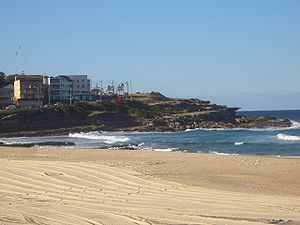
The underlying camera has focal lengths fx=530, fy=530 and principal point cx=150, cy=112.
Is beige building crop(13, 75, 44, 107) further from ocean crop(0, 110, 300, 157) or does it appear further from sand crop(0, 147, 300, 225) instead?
sand crop(0, 147, 300, 225)

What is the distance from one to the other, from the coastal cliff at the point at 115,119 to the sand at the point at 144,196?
53628 millimetres

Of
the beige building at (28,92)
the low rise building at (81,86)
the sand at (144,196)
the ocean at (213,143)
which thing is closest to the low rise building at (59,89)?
the beige building at (28,92)

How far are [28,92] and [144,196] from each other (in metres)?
89.8

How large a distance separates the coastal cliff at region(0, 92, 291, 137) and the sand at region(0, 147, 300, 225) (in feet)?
176

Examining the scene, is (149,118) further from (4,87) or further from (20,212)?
(20,212)

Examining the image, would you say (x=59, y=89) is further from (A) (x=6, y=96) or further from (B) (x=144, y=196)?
(B) (x=144, y=196)

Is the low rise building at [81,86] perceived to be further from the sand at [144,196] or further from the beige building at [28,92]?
the sand at [144,196]

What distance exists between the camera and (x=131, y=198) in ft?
36.3

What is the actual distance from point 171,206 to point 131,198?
1.41 meters

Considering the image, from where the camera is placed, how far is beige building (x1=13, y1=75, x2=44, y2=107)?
94.7 metres

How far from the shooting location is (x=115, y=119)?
80.3 meters

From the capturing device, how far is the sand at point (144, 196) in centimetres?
852

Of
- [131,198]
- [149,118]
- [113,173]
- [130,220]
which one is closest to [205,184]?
[113,173]

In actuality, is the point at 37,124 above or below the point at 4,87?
below
